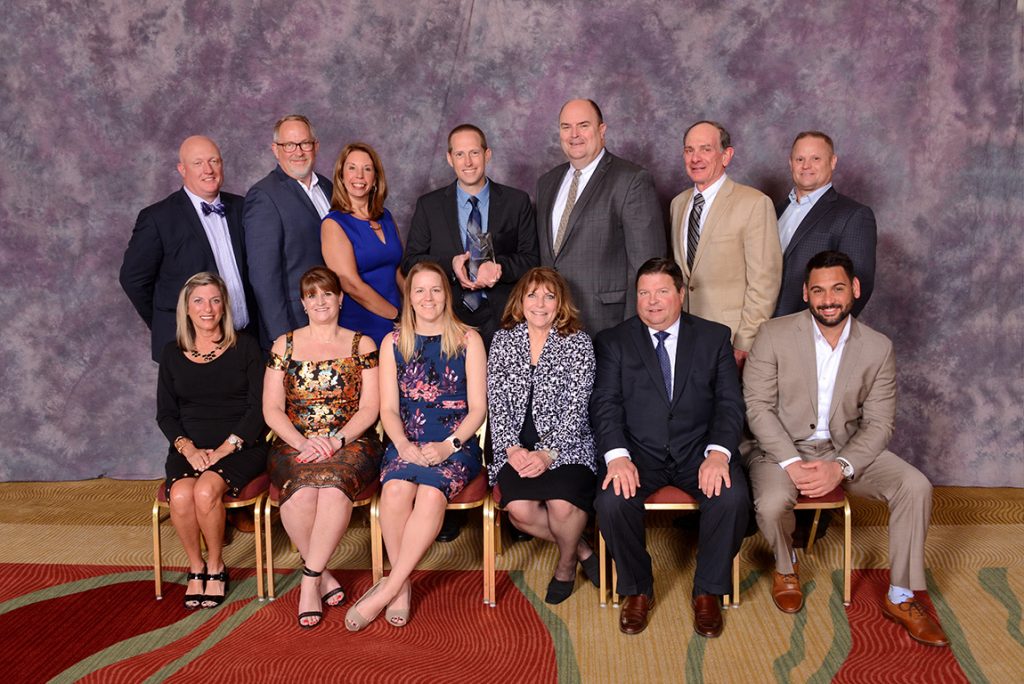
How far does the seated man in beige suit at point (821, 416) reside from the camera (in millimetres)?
3184

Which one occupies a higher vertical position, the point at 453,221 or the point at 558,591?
the point at 453,221

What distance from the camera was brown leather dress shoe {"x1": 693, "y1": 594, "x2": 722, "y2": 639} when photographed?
3.02 metres

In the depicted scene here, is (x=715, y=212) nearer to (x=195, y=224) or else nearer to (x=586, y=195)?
(x=586, y=195)

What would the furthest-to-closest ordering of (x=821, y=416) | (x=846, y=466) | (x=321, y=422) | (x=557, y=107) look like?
(x=557, y=107), (x=321, y=422), (x=821, y=416), (x=846, y=466)

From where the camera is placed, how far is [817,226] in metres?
3.67

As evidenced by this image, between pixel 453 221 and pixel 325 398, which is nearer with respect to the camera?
pixel 325 398

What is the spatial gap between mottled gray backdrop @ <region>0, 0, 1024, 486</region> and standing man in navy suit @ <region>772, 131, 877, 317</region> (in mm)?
815

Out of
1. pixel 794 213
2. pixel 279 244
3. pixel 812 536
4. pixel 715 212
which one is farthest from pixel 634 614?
pixel 279 244

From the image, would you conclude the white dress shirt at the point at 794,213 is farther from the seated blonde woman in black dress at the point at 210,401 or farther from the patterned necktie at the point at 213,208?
the patterned necktie at the point at 213,208

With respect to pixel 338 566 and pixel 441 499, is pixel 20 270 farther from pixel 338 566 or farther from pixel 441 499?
pixel 441 499

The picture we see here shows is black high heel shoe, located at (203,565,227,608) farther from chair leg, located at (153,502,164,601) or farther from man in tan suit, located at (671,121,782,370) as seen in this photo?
man in tan suit, located at (671,121,782,370)

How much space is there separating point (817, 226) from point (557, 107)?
163cm

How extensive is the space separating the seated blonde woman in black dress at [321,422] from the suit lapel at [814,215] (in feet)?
6.24

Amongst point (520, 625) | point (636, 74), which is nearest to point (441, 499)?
point (520, 625)
